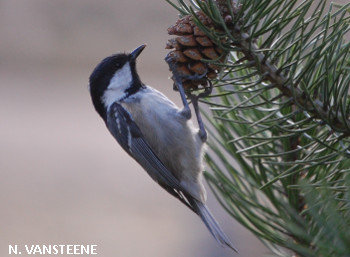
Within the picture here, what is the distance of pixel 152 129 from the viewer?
4.29 feet

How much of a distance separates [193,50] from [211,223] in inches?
21.1

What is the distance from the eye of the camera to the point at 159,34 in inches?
152

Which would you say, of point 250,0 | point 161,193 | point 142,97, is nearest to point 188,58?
point 250,0

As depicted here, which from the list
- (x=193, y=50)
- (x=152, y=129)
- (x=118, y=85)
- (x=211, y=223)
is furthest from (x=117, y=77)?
(x=193, y=50)

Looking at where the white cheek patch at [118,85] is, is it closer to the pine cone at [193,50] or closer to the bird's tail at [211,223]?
the bird's tail at [211,223]

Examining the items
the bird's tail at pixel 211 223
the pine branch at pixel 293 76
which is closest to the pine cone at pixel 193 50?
the pine branch at pixel 293 76

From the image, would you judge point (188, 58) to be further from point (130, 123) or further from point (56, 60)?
point (56, 60)

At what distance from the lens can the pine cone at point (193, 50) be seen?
696 mm

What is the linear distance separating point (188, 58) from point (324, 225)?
386 mm

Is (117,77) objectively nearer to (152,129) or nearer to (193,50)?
(152,129)

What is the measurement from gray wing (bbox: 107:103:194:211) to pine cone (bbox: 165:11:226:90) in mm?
497

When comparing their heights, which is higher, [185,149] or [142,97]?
[142,97]

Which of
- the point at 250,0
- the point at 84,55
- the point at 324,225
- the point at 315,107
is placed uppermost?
the point at 84,55

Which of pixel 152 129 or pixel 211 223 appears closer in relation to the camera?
pixel 211 223
